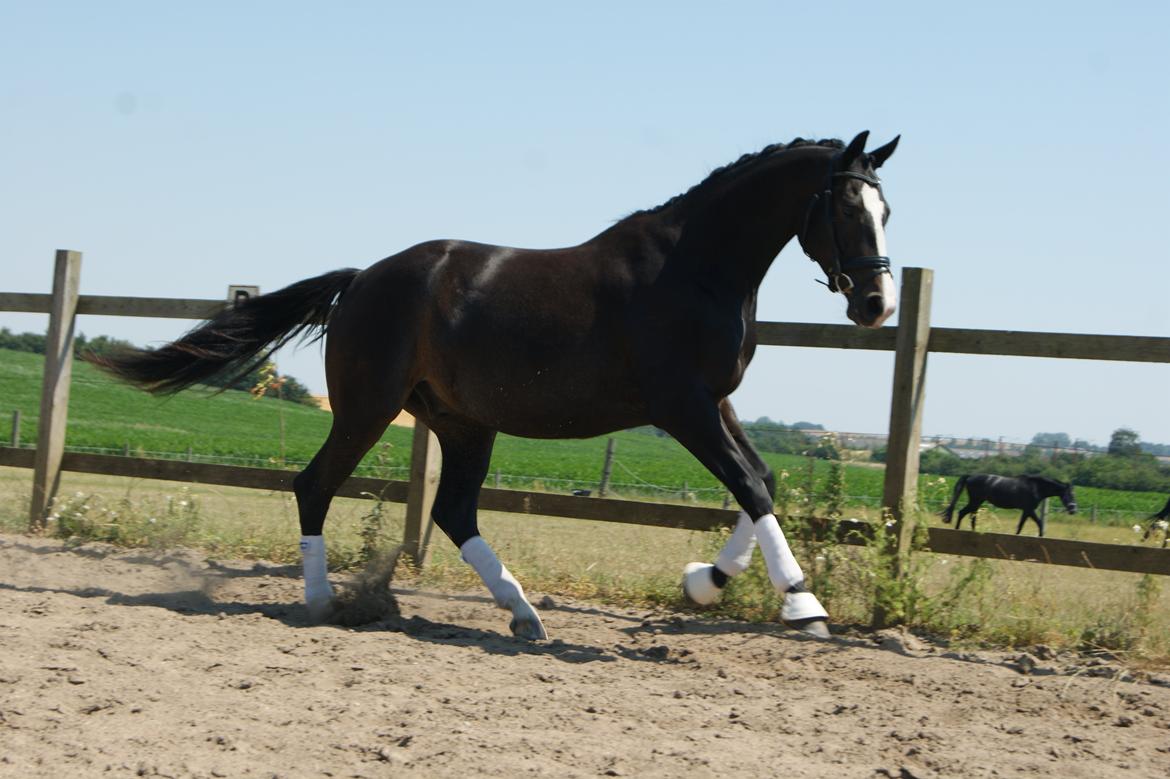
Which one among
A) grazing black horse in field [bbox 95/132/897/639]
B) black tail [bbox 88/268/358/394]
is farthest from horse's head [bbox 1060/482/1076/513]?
black tail [bbox 88/268/358/394]

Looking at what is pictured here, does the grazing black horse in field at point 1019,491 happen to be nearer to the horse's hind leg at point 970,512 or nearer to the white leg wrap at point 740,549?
the horse's hind leg at point 970,512

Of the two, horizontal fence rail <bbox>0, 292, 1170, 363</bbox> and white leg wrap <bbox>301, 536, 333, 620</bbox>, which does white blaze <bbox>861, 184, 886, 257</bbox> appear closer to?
horizontal fence rail <bbox>0, 292, 1170, 363</bbox>

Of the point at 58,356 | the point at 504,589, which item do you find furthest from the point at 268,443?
the point at 504,589

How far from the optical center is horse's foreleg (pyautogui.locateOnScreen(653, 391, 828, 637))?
4.91m

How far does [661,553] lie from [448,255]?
3607 mm

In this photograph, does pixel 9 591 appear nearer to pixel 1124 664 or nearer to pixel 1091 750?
pixel 1091 750

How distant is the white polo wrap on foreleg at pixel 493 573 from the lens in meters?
5.41

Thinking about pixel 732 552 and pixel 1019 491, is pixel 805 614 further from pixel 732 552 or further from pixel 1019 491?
pixel 1019 491

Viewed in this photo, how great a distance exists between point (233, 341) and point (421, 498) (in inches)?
56.8

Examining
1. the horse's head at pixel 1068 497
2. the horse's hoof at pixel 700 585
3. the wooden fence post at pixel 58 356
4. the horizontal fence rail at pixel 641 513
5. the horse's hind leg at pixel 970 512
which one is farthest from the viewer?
the horse's head at pixel 1068 497

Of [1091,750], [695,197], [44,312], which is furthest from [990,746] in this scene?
[44,312]

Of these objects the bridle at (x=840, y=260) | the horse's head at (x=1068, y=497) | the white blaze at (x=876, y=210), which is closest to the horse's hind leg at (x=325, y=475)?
the bridle at (x=840, y=260)

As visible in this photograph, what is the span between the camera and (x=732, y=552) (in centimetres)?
540

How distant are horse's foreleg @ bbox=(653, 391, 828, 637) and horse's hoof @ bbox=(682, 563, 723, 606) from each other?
0.55m
